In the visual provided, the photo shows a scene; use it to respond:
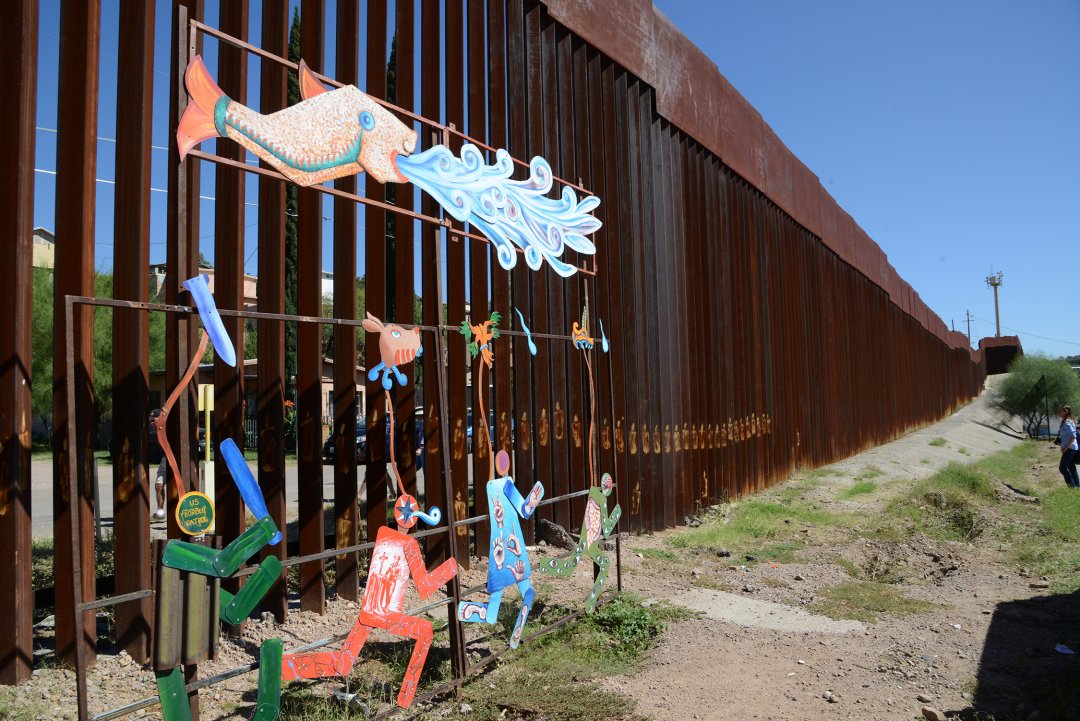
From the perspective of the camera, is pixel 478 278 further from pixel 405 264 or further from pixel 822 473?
pixel 822 473

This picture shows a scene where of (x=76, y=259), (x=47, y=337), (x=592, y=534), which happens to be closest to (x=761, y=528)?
(x=592, y=534)

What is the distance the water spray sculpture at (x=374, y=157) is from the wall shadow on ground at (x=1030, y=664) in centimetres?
421

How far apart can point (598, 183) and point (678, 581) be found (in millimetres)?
4612

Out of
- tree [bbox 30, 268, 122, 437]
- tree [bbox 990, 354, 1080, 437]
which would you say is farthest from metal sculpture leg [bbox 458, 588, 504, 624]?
tree [bbox 990, 354, 1080, 437]

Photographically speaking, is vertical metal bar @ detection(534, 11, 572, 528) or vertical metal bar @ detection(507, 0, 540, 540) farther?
vertical metal bar @ detection(534, 11, 572, 528)

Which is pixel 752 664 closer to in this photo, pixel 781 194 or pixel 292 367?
pixel 781 194

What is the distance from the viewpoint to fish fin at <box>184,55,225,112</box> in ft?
12.2

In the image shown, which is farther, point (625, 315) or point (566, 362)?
point (625, 315)

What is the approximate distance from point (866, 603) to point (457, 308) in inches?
170

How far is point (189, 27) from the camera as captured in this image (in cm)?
377

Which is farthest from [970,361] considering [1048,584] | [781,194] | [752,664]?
[752,664]

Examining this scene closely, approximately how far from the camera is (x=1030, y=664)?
203 inches

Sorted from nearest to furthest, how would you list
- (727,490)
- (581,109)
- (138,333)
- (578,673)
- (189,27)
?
(189,27), (138,333), (578,673), (581,109), (727,490)

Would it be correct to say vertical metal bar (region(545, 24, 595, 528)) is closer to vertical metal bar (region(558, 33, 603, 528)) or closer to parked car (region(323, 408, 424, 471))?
vertical metal bar (region(558, 33, 603, 528))
